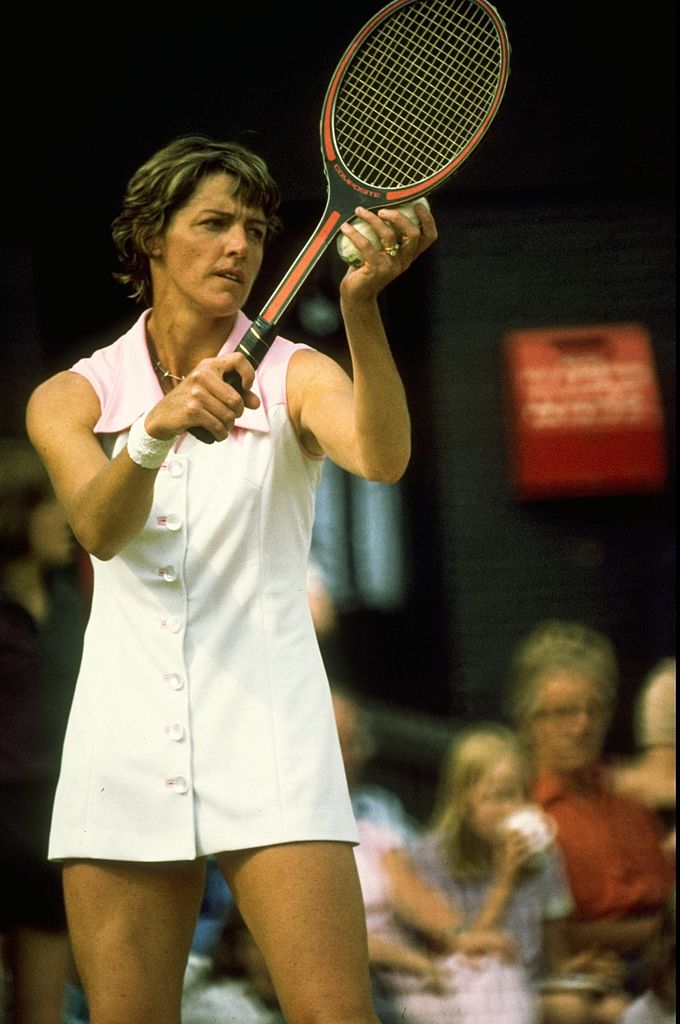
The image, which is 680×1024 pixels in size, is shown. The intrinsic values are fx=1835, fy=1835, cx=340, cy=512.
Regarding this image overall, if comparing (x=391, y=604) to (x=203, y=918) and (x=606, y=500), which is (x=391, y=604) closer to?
(x=606, y=500)

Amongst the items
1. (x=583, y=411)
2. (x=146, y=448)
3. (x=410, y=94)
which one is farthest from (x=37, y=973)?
(x=583, y=411)

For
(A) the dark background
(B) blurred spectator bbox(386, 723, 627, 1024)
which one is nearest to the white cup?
(B) blurred spectator bbox(386, 723, 627, 1024)

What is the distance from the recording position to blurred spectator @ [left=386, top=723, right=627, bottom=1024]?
4074 millimetres

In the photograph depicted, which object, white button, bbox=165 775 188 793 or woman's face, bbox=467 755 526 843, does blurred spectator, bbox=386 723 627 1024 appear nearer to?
woman's face, bbox=467 755 526 843

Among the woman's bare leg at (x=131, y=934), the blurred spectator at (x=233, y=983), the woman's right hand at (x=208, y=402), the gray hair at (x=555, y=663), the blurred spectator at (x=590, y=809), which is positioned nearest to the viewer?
the woman's right hand at (x=208, y=402)

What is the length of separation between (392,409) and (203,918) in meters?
1.97

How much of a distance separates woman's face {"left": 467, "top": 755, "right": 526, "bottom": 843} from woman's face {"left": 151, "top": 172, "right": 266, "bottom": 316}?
Result: 1925 mm

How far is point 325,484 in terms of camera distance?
484cm

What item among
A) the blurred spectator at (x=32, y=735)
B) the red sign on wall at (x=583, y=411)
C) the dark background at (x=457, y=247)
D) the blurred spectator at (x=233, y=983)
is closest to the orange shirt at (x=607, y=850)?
the dark background at (x=457, y=247)

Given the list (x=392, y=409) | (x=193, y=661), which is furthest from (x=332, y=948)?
(x=392, y=409)

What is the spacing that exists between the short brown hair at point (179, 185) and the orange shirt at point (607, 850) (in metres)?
1.96

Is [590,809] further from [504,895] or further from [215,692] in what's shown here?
[215,692]

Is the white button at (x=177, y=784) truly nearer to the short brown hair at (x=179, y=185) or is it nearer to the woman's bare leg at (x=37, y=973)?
the short brown hair at (x=179, y=185)

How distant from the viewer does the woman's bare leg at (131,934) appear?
2510 mm
